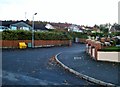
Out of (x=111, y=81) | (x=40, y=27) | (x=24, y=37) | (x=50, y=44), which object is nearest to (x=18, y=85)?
(x=111, y=81)

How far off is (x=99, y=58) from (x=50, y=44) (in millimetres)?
25656

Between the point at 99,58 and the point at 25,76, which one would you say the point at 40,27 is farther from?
the point at 25,76

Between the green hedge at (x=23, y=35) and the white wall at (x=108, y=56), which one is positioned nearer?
the white wall at (x=108, y=56)

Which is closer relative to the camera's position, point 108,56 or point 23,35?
point 108,56

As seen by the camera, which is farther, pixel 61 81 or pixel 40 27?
pixel 40 27

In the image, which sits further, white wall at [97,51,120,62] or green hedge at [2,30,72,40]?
green hedge at [2,30,72,40]

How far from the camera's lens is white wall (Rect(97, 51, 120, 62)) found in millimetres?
18866

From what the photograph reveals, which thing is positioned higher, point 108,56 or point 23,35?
point 23,35

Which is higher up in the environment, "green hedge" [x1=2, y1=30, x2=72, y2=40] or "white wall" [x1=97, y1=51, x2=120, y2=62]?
"green hedge" [x1=2, y1=30, x2=72, y2=40]

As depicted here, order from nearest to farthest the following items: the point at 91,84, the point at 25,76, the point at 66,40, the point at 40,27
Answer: the point at 91,84 < the point at 25,76 < the point at 66,40 < the point at 40,27

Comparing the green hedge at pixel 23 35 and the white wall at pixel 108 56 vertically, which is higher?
the green hedge at pixel 23 35

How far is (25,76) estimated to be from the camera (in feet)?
44.0

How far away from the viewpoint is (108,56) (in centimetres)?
1947

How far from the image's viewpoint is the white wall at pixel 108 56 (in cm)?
1887
